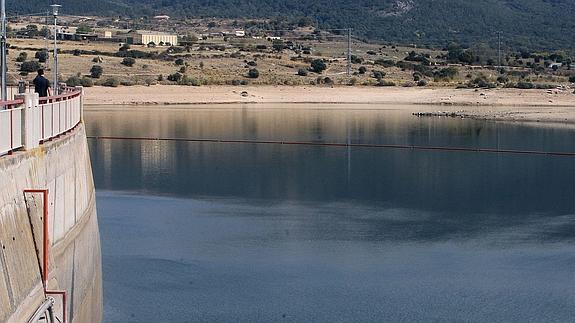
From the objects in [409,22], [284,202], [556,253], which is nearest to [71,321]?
[556,253]

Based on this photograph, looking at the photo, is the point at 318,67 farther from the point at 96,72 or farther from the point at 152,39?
the point at 152,39

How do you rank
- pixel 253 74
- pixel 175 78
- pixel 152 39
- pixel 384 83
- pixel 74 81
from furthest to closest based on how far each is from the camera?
pixel 152 39 < pixel 384 83 < pixel 253 74 < pixel 175 78 < pixel 74 81

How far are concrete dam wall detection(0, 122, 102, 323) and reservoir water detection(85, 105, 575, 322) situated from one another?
46.4 inches

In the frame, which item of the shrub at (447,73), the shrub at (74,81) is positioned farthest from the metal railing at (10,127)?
the shrub at (447,73)

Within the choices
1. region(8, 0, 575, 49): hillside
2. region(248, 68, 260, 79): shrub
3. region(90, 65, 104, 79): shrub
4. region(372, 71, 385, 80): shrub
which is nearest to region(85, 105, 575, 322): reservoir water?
region(90, 65, 104, 79): shrub

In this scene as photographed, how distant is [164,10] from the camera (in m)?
178

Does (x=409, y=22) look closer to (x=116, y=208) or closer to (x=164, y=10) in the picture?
(x=164, y=10)

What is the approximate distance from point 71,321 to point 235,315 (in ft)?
12.4

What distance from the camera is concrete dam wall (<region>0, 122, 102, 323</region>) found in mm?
12117

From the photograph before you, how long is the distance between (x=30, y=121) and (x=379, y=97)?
53573mm

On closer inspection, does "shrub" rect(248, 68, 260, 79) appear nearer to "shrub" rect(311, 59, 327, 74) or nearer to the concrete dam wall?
"shrub" rect(311, 59, 327, 74)

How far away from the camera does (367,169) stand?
36.0 meters

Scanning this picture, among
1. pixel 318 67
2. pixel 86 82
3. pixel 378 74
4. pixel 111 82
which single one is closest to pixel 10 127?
pixel 86 82

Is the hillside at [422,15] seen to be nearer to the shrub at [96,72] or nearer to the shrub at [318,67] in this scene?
the shrub at [318,67]
